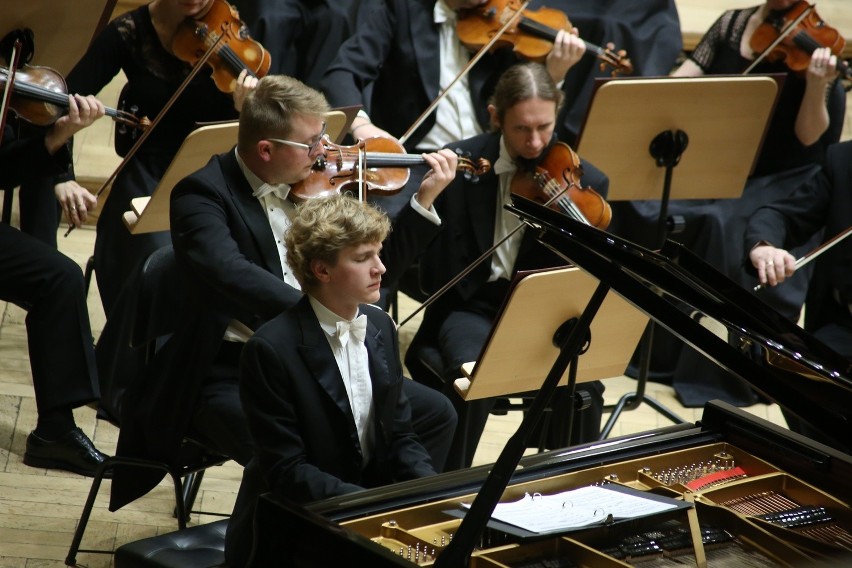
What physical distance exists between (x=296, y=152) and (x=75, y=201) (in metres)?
1.01

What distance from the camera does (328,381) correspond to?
2277mm

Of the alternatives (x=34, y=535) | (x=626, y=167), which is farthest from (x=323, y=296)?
(x=626, y=167)

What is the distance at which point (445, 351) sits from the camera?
3289mm

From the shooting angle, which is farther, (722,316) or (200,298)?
(200,298)

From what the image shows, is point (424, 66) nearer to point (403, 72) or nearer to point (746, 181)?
point (403, 72)

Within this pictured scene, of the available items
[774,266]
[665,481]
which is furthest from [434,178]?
[665,481]

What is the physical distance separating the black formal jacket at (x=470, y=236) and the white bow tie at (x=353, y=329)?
107cm

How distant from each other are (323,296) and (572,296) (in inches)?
26.2

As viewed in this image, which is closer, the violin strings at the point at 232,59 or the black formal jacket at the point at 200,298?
the black formal jacket at the point at 200,298

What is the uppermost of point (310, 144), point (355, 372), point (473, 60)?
point (473, 60)

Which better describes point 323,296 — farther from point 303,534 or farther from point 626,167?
point 626,167

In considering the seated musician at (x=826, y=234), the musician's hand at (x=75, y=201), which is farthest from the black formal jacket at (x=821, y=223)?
the musician's hand at (x=75, y=201)

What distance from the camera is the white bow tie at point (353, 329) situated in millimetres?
2332

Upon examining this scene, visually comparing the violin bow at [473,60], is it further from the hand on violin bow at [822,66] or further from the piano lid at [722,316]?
the piano lid at [722,316]
